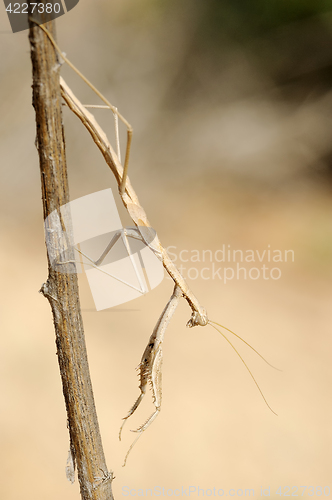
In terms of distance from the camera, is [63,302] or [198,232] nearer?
[63,302]

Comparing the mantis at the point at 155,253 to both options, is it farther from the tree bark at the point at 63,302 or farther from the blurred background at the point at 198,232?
the blurred background at the point at 198,232

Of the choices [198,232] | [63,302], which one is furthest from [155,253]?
[198,232]

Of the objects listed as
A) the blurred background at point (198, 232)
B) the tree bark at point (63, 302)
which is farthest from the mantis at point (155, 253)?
the blurred background at point (198, 232)

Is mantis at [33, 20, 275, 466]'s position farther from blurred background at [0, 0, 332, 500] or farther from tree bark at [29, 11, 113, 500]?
blurred background at [0, 0, 332, 500]

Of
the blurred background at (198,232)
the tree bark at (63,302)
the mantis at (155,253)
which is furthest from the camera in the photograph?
the blurred background at (198,232)

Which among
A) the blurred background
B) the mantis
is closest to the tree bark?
the mantis

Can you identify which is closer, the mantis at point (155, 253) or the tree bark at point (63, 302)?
the tree bark at point (63, 302)

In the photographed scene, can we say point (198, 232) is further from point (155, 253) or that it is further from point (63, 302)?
point (63, 302)
